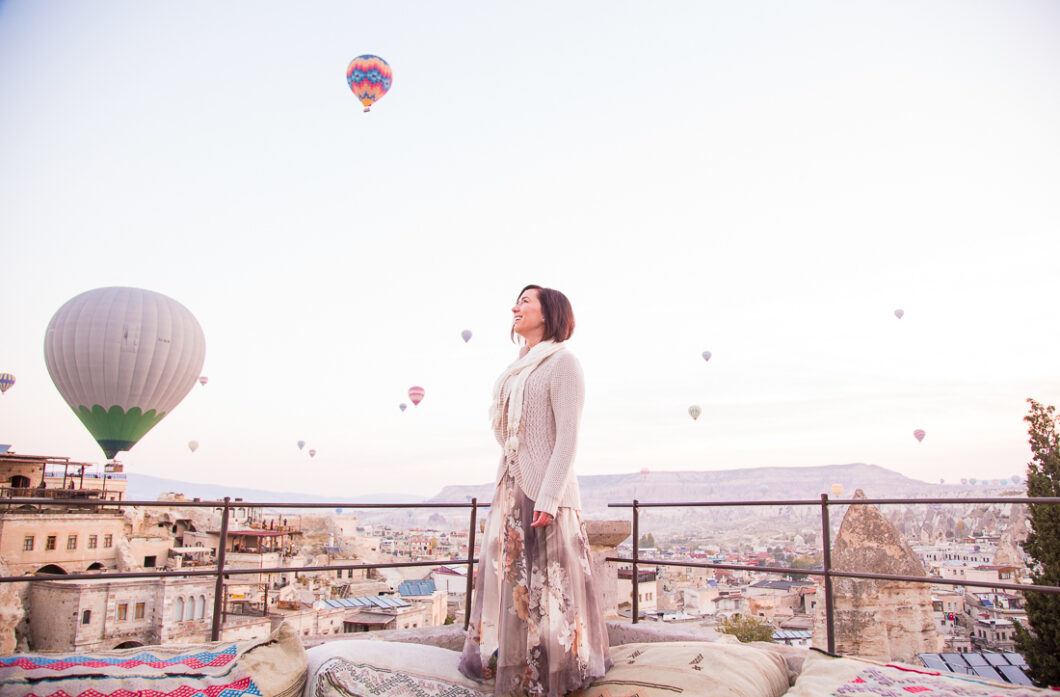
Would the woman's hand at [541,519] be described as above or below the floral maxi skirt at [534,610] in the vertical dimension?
above

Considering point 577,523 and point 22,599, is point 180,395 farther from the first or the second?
point 577,523

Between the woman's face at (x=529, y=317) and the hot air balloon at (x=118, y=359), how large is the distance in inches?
758

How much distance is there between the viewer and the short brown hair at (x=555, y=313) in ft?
9.33

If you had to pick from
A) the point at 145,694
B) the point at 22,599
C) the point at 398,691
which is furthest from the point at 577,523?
the point at 22,599

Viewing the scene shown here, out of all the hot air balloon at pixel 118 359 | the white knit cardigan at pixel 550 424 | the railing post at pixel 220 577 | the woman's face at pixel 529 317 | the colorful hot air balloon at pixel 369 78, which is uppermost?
the colorful hot air balloon at pixel 369 78

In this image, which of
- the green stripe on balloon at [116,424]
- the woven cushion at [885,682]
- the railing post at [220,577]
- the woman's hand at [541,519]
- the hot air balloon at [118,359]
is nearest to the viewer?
the woven cushion at [885,682]

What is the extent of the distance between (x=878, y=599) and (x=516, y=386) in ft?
52.4

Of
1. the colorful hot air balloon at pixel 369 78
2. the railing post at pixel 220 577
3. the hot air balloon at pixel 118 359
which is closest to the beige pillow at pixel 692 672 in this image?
the railing post at pixel 220 577

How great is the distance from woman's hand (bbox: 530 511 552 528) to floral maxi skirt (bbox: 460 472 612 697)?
0.06m

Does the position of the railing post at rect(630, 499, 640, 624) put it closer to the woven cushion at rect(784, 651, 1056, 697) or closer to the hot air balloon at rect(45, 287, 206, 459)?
the woven cushion at rect(784, 651, 1056, 697)

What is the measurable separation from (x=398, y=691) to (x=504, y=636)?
44 centimetres

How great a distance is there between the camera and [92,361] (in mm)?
18438

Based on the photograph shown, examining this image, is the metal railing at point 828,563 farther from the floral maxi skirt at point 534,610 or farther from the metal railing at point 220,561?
the metal railing at point 220,561

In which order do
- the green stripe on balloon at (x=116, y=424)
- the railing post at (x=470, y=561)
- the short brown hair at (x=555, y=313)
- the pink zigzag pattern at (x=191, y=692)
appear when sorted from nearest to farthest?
the pink zigzag pattern at (x=191, y=692), the short brown hair at (x=555, y=313), the railing post at (x=470, y=561), the green stripe on balloon at (x=116, y=424)
